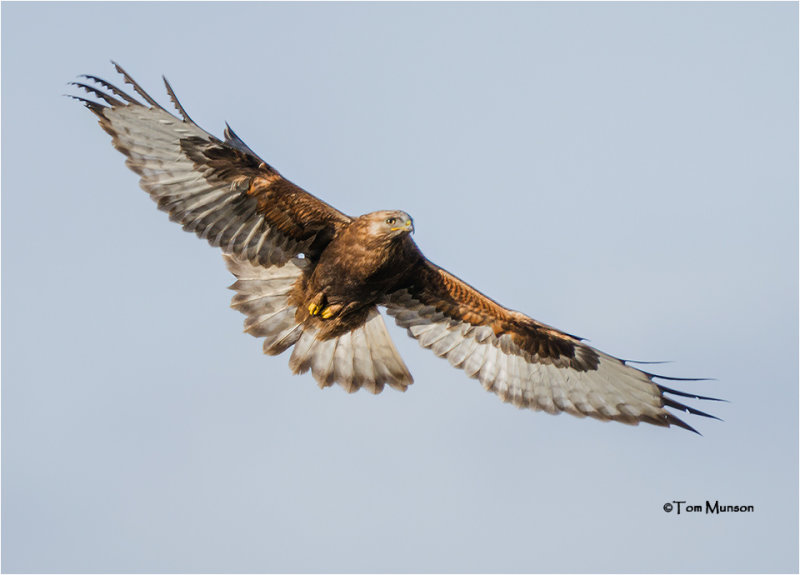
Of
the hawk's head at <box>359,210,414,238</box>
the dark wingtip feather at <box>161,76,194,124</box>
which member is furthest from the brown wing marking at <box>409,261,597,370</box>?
the dark wingtip feather at <box>161,76,194,124</box>

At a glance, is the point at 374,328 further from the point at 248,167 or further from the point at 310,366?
the point at 248,167

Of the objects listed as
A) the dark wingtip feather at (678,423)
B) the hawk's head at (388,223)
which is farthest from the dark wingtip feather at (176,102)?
the dark wingtip feather at (678,423)

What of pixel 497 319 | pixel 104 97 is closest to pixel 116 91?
pixel 104 97

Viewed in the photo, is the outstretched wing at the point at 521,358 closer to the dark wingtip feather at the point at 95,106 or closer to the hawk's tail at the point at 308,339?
the hawk's tail at the point at 308,339

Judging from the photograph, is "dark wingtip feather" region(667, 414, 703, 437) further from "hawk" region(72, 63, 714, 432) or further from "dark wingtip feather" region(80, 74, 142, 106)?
"dark wingtip feather" region(80, 74, 142, 106)

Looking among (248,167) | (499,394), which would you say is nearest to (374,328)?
(499,394)

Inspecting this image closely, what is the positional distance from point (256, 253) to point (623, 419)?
14.6 ft

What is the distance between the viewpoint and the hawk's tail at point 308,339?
12.8 m

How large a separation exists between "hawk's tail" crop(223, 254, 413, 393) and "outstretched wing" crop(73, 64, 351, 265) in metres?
0.33

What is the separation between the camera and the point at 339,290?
40.8ft

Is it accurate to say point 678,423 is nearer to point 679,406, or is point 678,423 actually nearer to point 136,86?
point 679,406

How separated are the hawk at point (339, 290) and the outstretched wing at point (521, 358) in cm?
1

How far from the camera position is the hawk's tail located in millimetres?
12766

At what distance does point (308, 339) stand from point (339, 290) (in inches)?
40.1
